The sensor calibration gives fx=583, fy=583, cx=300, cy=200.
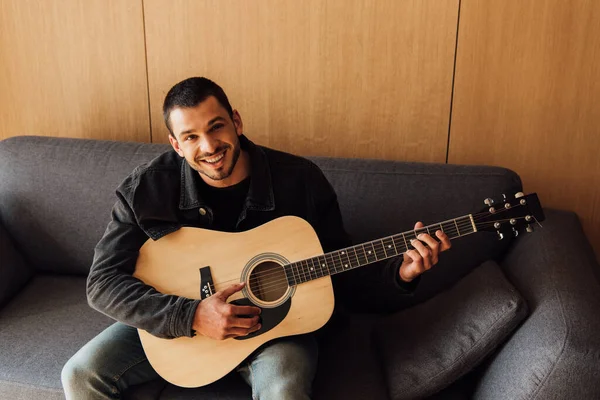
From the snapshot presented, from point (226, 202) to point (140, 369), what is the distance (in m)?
0.55

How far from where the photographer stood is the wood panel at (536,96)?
2.02 meters

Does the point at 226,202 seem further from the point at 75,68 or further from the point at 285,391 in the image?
the point at 75,68

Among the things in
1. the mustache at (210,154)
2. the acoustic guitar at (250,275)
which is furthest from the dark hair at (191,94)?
the acoustic guitar at (250,275)

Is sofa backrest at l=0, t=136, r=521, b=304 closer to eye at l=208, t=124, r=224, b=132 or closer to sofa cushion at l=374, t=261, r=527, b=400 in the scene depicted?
sofa cushion at l=374, t=261, r=527, b=400

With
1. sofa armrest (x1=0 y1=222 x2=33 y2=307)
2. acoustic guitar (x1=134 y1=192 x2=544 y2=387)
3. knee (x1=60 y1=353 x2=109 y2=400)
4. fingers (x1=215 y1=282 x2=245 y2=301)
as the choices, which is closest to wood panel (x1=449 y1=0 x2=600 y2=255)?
acoustic guitar (x1=134 y1=192 x2=544 y2=387)

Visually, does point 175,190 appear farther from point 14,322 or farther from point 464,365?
point 464,365

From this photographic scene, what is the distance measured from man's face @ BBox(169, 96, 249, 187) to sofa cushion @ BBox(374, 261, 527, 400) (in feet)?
2.39

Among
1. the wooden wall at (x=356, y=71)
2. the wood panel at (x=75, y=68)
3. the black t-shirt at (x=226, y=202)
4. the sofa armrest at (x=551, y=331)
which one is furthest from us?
the wood panel at (x=75, y=68)

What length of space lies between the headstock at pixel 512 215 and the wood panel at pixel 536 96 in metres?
0.66

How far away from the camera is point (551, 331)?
1405 millimetres

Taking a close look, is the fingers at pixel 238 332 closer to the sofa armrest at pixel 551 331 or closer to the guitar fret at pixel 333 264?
the guitar fret at pixel 333 264

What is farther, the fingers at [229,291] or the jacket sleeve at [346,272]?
the jacket sleeve at [346,272]

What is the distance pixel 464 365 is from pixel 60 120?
194cm

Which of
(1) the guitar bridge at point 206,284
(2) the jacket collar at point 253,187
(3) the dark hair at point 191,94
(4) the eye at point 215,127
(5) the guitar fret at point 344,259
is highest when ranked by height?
(3) the dark hair at point 191,94
